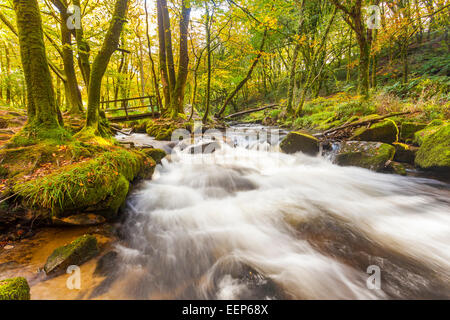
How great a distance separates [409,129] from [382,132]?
73cm

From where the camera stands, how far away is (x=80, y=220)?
2.55 meters

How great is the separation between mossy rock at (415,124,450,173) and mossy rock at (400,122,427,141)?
0.84 meters

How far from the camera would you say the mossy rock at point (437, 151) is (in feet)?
13.7

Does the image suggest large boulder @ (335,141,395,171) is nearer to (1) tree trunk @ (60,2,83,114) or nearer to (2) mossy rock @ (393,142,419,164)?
(2) mossy rock @ (393,142,419,164)

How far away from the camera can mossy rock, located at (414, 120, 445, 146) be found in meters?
4.81

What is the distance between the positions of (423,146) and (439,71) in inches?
466

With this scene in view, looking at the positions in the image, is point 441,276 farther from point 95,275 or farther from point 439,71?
point 439,71

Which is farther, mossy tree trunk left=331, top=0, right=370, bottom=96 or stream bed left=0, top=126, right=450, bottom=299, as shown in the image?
mossy tree trunk left=331, top=0, right=370, bottom=96

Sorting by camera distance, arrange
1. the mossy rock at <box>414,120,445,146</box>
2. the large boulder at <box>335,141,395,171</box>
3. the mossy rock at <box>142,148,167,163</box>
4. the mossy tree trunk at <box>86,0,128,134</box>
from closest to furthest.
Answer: the mossy tree trunk at <box>86,0,128,134</box> < the mossy rock at <box>414,120,445,146</box> < the large boulder at <box>335,141,395,171</box> < the mossy rock at <box>142,148,167,163</box>

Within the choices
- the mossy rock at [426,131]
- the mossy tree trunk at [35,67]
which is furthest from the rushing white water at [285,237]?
the mossy tree trunk at [35,67]

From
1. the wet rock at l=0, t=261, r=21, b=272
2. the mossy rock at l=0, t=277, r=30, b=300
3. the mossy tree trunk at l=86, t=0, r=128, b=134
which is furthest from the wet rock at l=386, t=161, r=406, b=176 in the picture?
the mossy tree trunk at l=86, t=0, r=128, b=134

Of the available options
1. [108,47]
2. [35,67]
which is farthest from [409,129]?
[35,67]

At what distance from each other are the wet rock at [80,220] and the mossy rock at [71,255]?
0.50 metres

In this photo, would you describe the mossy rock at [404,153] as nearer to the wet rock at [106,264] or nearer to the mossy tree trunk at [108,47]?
the wet rock at [106,264]
